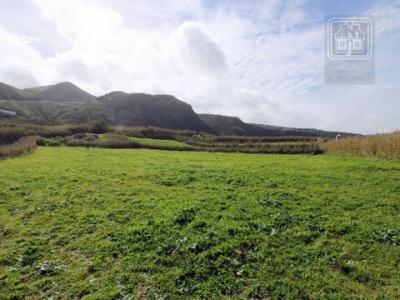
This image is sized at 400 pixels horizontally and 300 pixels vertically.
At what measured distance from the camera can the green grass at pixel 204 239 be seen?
18.6ft

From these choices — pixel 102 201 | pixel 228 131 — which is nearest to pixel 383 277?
pixel 102 201

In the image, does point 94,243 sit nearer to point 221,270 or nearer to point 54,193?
point 221,270

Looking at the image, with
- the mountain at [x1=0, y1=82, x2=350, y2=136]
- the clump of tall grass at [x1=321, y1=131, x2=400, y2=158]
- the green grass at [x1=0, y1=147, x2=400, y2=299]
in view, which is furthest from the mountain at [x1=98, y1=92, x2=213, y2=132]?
the green grass at [x1=0, y1=147, x2=400, y2=299]

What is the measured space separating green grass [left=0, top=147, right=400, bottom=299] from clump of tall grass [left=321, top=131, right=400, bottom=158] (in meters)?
6.40

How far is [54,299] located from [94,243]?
6.69 feet

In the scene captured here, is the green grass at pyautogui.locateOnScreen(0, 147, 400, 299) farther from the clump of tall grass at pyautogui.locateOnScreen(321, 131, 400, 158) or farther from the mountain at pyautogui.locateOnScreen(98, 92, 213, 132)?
the mountain at pyautogui.locateOnScreen(98, 92, 213, 132)

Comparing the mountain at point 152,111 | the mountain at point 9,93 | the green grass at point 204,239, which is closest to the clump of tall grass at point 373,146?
the green grass at point 204,239

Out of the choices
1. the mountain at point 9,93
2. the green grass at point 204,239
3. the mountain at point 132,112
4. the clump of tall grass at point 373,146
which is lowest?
the green grass at point 204,239

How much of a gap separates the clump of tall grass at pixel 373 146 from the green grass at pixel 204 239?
252 inches

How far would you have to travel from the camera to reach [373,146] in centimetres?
2011

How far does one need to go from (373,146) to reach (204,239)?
17741mm

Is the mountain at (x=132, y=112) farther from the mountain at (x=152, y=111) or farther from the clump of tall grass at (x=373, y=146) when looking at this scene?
the clump of tall grass at (x=373, y=146)

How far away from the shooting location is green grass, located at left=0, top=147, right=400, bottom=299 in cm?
568

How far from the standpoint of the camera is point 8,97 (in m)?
176
